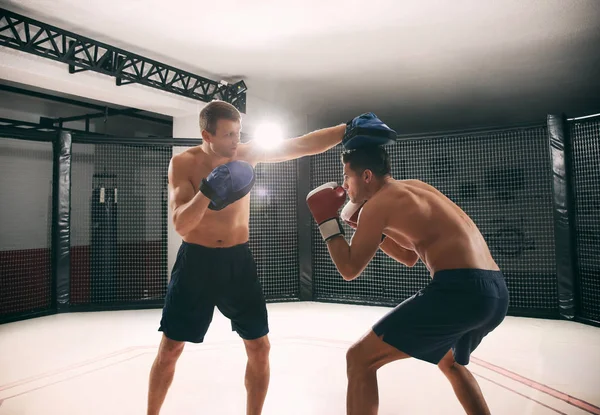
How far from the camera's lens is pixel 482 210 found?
179 inches

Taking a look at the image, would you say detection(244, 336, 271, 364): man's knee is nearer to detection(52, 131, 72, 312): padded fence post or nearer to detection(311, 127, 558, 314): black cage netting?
detection(311, 127, 558, 314): black cage netting

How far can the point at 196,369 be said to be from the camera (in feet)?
8.61

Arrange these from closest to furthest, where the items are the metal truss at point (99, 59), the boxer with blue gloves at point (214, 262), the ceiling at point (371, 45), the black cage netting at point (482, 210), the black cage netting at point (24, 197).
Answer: the boxer with blue gloves at point (214, 262) → the metal truss at point (99, 59) → the ceiling at point (371, 45) → the black cage netting at point (482, 210) → the black cage netting at point (24, 197)

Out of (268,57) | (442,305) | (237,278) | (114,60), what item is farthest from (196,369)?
(268,57)

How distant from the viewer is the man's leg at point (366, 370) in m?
1.25

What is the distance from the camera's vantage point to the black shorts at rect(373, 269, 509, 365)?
49.9 inches

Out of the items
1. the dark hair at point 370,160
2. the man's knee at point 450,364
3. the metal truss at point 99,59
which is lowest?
the man's knee at point 450,364

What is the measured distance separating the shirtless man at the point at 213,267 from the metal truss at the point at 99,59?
9.41ft

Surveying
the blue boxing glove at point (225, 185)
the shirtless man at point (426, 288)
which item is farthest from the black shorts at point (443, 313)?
the blue boxing glove at point (225, 185)

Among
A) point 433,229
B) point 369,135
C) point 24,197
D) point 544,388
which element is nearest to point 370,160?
point 369,135

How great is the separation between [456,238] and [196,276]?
1.05 meters

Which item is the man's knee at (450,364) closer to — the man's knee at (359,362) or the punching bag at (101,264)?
the man's knee at (359,362)

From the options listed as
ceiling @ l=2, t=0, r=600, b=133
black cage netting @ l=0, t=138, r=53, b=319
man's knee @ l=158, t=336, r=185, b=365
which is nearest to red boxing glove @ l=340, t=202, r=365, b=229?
man's knee @ l=158, t=336, r=185, b=365

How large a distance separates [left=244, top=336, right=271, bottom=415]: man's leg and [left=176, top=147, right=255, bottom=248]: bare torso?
18.1 inches
